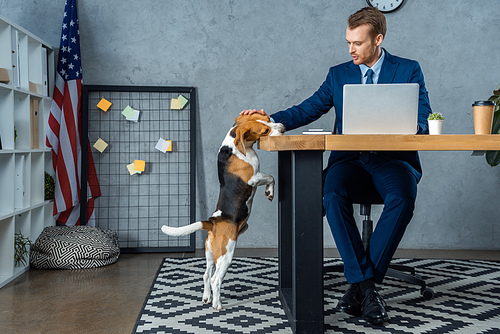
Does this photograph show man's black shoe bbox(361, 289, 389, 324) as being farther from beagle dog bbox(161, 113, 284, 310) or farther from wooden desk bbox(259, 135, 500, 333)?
beagle dog bbox(161, 113, 284, 310)

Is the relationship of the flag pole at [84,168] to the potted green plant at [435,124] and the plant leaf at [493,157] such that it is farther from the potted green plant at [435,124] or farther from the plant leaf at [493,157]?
the plant leaf at [493,157]

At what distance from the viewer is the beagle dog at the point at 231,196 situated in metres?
2.00

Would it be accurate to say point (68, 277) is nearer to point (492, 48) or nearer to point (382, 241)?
point (382, 241)

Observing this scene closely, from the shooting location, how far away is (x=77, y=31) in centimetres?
321

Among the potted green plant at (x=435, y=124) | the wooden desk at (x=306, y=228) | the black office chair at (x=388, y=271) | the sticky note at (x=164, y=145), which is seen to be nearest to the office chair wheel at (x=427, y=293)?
the black office chair at (x=388, y=271)

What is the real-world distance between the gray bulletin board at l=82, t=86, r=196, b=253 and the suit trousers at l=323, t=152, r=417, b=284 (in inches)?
64.7

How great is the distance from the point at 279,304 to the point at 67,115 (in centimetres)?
195

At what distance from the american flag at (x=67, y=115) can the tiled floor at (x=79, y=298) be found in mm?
574

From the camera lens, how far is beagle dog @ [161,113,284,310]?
6.57 feet

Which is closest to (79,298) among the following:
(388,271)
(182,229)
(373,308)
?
(182,229)

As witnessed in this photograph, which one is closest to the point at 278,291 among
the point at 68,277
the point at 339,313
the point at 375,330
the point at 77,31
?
the point at 339,313

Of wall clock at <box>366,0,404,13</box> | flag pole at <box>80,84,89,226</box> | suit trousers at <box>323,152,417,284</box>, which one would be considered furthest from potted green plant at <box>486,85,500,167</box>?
flag pole at <box>80,84,89,226</box>

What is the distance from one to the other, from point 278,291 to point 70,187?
65.0 inches

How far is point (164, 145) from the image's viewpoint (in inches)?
133
